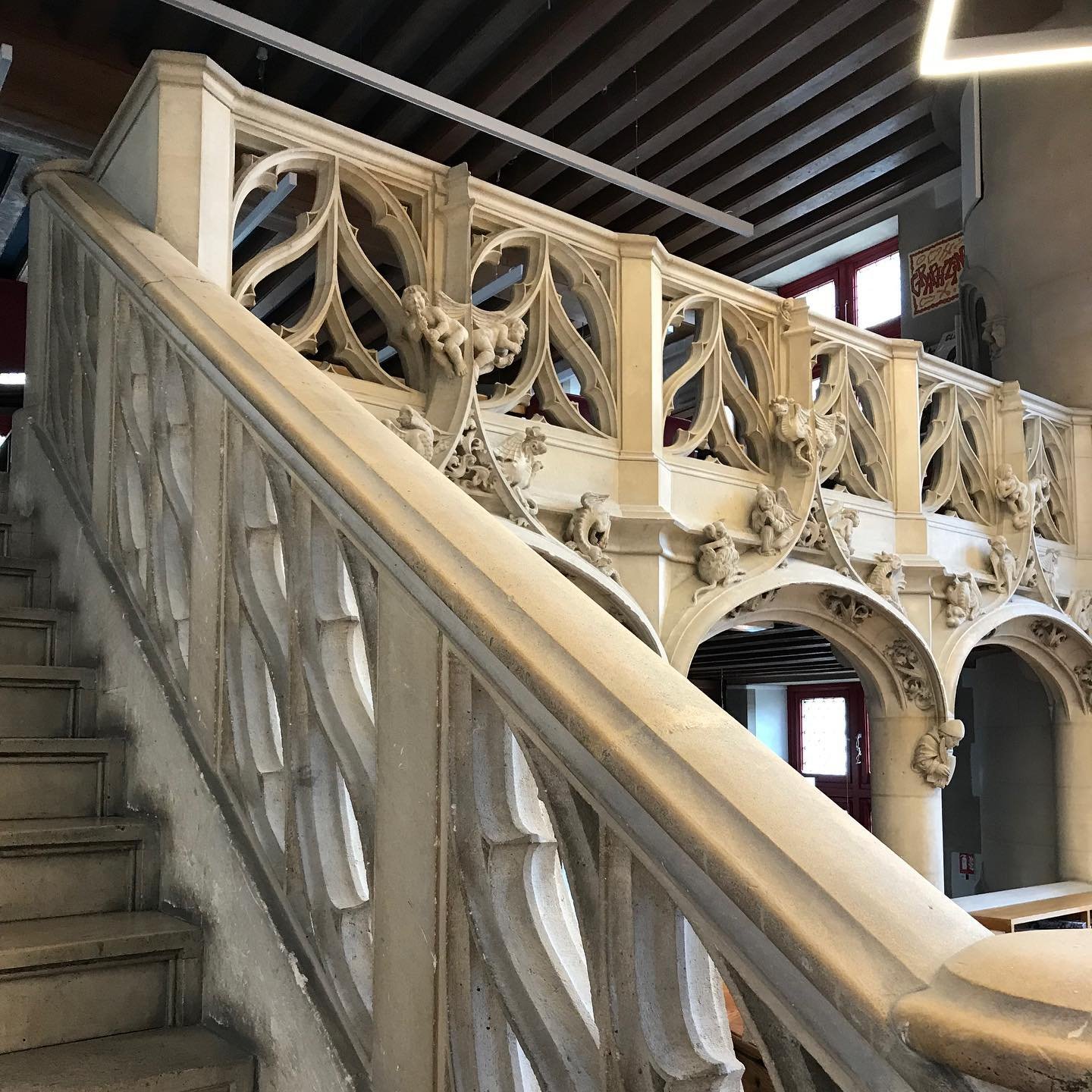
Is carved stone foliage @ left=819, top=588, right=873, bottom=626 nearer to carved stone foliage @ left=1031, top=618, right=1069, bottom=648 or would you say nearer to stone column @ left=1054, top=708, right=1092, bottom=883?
carved stone foliage @ left=1031, top=618, right=1069, bottom=648

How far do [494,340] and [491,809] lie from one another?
298 cm

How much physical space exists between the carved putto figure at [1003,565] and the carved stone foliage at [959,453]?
17 centimetres

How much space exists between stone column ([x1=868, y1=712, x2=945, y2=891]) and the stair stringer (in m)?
4.41

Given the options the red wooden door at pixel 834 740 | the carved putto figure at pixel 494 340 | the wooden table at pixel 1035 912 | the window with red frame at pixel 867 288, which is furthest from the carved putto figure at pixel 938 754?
the red wooden door at pixel 834 740

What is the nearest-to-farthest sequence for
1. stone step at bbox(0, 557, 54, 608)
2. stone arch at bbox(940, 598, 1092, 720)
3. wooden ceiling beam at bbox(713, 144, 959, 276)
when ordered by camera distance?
stone step at bbox(0, 557, 54, 608) → stone arch at bbox(940, 598, 1092, 720) → wooden ceiling beam at bbox(713, 144, 959, 276)

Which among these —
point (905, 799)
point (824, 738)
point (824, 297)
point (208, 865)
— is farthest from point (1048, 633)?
point (824, 738)

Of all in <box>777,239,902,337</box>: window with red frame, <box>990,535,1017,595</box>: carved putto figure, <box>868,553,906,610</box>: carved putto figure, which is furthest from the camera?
<box>777,239,902,337</box>: window with red frame

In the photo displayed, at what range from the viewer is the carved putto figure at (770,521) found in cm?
494

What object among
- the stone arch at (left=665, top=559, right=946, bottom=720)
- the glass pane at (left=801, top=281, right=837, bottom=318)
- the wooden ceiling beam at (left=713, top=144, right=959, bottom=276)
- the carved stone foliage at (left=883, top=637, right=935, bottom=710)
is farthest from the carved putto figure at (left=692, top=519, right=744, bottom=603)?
the glass pane at (left=801, top=281, right=837, bottom=318)

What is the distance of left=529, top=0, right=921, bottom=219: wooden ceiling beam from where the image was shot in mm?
6656

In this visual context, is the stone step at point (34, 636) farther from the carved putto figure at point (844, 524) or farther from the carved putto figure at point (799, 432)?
the carved putto figure at point (844, 524)

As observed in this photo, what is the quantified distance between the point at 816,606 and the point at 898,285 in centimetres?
693

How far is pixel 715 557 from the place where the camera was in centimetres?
474

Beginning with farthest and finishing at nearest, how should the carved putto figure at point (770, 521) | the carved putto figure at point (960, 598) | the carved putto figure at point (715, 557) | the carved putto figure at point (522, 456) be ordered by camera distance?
the carved putto figure at point (960, 598) < the carved putto figure at point (770, 521) < the carved putto figure at point (715, 557) < the carved putto figure at point (522, 456)
